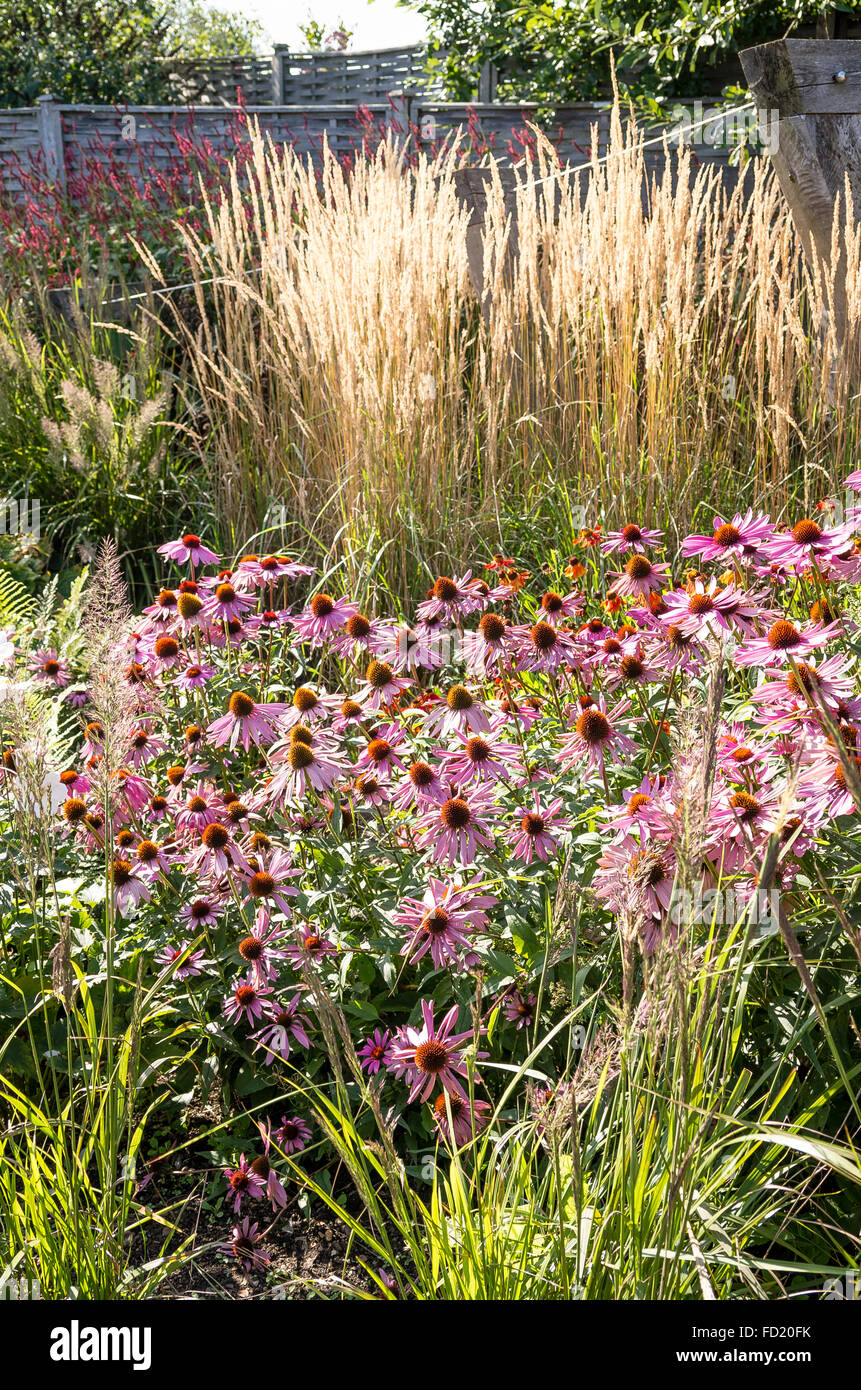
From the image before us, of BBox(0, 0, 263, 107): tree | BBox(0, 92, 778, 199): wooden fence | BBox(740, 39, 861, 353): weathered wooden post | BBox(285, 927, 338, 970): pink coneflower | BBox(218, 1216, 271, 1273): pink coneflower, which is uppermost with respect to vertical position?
BBox(0, 0, 263, 107): tree

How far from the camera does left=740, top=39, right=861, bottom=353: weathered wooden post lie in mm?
3182

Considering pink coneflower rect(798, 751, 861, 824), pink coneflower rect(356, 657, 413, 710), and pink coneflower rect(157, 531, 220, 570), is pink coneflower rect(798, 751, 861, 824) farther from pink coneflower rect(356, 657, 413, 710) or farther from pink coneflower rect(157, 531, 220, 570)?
pink coneflower rect(157, 531, 220, 570)

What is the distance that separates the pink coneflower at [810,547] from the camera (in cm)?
158

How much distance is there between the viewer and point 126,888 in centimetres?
157

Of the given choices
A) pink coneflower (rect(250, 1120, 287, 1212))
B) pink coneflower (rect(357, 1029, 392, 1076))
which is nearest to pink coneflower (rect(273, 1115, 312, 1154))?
pink coneflower (rect(250, 1120, 287, 1212))

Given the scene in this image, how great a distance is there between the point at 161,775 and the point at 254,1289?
1.02m

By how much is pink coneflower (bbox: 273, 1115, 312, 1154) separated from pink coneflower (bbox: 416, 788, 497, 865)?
0.43 m

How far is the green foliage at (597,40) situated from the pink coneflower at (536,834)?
21.1 feet

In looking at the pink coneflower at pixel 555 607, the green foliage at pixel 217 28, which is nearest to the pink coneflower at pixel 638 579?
the pink coneflower at pixel 555 607

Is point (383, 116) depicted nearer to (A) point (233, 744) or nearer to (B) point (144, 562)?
(B) point (144, 562)

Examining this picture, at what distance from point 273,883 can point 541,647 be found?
0.59m

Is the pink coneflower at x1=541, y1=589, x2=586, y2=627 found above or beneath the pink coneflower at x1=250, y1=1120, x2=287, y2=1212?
above

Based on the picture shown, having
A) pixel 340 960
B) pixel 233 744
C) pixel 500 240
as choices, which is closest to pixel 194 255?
pixel 500 240

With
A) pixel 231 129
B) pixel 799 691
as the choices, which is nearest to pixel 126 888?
pixel 799 691
